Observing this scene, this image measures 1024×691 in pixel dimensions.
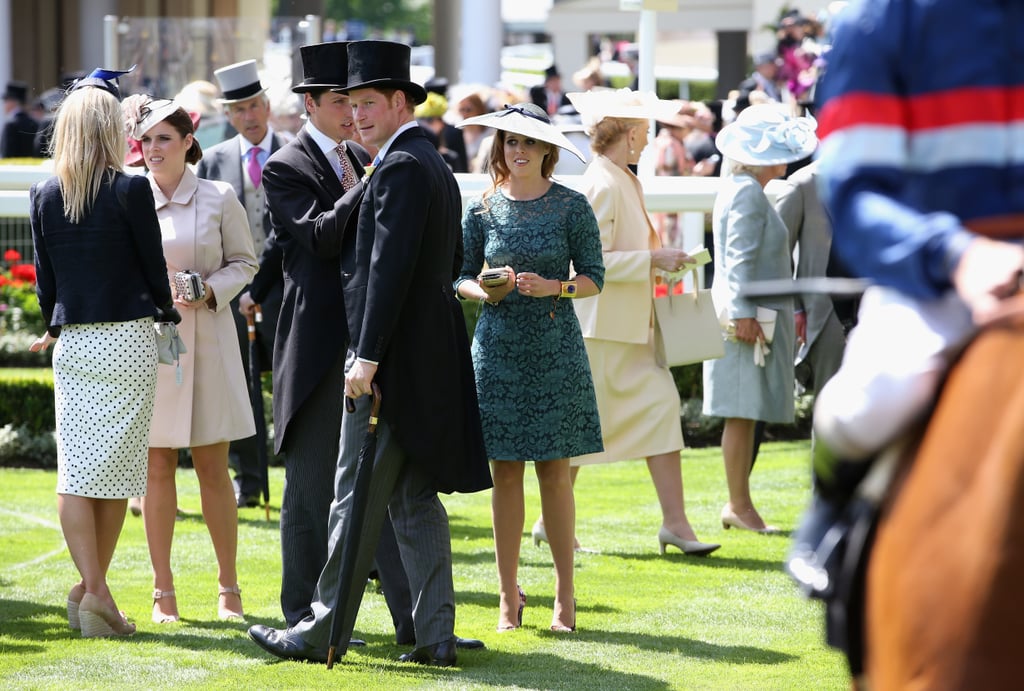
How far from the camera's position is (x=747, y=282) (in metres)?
7.88

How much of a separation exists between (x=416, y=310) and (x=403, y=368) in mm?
201

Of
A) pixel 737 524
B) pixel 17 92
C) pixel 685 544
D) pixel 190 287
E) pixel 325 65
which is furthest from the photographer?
pixel 17 92

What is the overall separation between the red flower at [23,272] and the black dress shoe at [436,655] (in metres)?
9.24

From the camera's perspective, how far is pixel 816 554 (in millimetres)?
2488

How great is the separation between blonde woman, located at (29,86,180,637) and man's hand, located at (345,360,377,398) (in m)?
1.09

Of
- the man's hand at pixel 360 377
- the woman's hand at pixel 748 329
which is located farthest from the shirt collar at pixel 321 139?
the woman's hand at pixel 748 329

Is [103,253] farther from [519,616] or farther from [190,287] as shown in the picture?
[519,616]

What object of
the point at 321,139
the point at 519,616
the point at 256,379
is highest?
the point at 321,139

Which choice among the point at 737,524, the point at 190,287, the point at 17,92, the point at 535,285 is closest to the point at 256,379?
the point at 190,287

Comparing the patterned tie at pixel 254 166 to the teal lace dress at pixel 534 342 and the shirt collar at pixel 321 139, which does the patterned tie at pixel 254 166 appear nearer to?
the shirt collar at pixel 321 139

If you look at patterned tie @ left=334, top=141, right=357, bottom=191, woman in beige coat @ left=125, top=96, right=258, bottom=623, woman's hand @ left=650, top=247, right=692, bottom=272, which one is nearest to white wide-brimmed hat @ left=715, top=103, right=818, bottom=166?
woman's hand @ left=650, top=247, right=692, bottom=272

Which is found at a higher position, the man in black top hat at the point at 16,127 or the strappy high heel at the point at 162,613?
the man in black top hat at the point at 16,127

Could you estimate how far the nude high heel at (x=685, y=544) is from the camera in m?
7.52

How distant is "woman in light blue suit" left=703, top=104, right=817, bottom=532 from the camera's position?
7895mm
